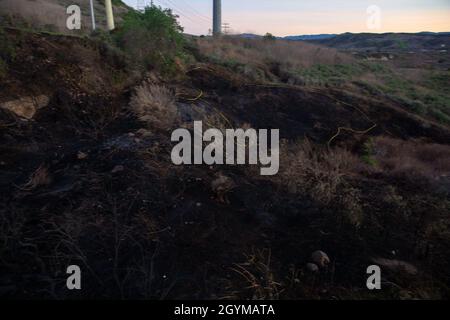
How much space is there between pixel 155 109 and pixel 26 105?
2.21 m

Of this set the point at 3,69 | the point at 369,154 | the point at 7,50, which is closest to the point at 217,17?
the point at 7,50

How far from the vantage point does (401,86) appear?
48.2ft

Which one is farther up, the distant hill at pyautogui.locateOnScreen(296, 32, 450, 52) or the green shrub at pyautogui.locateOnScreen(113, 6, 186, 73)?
the distant hill at pyautogui.locateOnScreen(296, 32, 450, 52)

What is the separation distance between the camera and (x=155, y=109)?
18.5 feet

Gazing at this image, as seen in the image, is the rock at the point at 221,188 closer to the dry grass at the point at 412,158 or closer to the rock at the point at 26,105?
the dry grass at the point at 412,158

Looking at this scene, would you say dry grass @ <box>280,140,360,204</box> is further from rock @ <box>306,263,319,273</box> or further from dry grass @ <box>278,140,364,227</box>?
rock @ <box>306,263,319,273</box>

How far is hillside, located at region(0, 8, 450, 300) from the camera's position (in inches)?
110

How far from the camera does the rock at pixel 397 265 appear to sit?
2.99m

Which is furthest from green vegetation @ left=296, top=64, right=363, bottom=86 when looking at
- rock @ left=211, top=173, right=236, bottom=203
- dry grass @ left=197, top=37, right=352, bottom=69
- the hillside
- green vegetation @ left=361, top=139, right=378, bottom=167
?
rock @ left=211, top=173, right=236, bottom=203

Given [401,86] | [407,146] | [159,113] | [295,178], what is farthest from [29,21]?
[401,86]

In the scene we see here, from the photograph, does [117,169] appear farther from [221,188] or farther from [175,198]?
[221,188]

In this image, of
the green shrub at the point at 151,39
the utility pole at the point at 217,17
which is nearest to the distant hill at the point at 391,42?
the utility pole at the point at 217,17

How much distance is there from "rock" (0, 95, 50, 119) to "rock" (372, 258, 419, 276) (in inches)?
220

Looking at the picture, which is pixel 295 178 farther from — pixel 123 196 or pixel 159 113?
pixel 159 113
